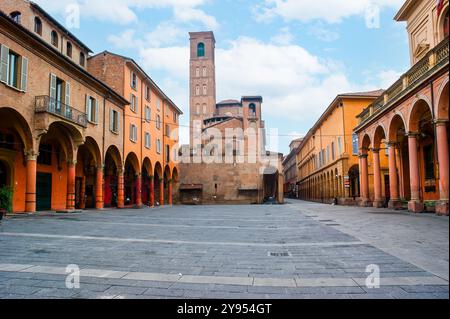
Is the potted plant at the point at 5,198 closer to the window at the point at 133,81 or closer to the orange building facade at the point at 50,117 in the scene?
the orange building facade at the point at 50,117

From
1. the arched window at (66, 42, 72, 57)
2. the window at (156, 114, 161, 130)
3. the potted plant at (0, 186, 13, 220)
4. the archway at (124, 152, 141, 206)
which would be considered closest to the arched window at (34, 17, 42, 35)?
the arched window at (66, 42, 72, 57)

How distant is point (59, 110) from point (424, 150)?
73.6 feet

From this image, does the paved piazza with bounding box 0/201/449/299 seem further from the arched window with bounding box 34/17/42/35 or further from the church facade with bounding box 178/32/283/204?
the church facade with bounding box 178/32/283/204

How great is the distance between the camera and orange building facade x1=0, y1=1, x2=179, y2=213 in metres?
16.5

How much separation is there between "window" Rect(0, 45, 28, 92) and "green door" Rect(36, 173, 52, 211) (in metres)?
7.38

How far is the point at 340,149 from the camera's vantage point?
34438mm

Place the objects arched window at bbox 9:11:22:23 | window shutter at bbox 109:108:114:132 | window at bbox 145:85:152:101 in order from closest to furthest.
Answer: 1. arched window at bbox 9:11:22:23
2. window shutter at bbox 109:108:114:132
3. window at bbox 145:85:152:101

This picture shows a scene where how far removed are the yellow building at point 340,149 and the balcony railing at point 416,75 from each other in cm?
870

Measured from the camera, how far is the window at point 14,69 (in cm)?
A: 1531

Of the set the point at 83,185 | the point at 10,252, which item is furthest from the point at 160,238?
the point at 83,185

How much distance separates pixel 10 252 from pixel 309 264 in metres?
5.52

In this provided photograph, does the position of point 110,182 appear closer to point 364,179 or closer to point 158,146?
point 158,146
